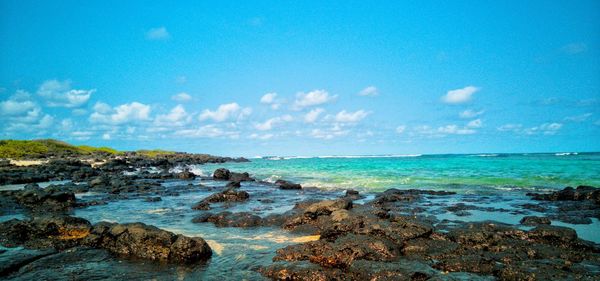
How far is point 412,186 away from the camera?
30250mm

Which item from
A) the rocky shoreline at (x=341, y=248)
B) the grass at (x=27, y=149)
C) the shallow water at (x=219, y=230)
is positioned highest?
the grass at (x=27, y=149)

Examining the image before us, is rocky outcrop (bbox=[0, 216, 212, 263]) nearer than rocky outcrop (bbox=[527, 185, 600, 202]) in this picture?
Yes

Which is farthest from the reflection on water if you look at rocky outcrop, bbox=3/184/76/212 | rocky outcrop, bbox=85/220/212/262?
rocky outcrop, bbox=3/184/76/212

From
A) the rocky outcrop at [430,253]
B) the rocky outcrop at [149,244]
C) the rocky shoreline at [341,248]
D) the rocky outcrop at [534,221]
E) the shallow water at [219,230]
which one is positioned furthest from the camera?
the rocky outcrop at [534,221]

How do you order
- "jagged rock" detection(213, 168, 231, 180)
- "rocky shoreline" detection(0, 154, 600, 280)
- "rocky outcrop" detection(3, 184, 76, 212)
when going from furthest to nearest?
"jagged rock" detection(213, 168, 231, 180) < "rocky outcrop" detection(3, 184, 76, 212) < "rocky shoreline" detection(0, 154, 600, 280)

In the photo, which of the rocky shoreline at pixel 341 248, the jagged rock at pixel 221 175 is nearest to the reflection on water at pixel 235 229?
the rocky shoreline at pixel 341 248

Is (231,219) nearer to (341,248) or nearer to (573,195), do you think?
(341,248)

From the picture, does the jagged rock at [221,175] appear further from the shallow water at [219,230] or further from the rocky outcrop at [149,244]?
the rocky outcrop at [149,244]

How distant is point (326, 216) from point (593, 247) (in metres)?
8.58

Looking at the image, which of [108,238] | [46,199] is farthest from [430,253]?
[46,199]

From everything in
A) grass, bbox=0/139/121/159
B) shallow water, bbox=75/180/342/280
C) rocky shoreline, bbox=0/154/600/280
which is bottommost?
shallow water, bbox=75/180/342/280

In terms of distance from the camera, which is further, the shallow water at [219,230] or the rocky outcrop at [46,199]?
the rocky outcrop at [46,199]

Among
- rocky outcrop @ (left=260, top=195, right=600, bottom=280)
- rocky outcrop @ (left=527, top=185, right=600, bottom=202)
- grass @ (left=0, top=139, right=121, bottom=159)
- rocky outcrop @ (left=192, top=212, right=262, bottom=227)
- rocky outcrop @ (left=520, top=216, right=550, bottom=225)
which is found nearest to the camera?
rocky outcrop @ (left=260, top=195, right=600, bottom=280)

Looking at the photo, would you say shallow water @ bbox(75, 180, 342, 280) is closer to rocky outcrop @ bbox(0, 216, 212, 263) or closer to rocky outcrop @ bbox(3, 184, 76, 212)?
rocky outcrop @ bbox(0, 216, 212, 263)
